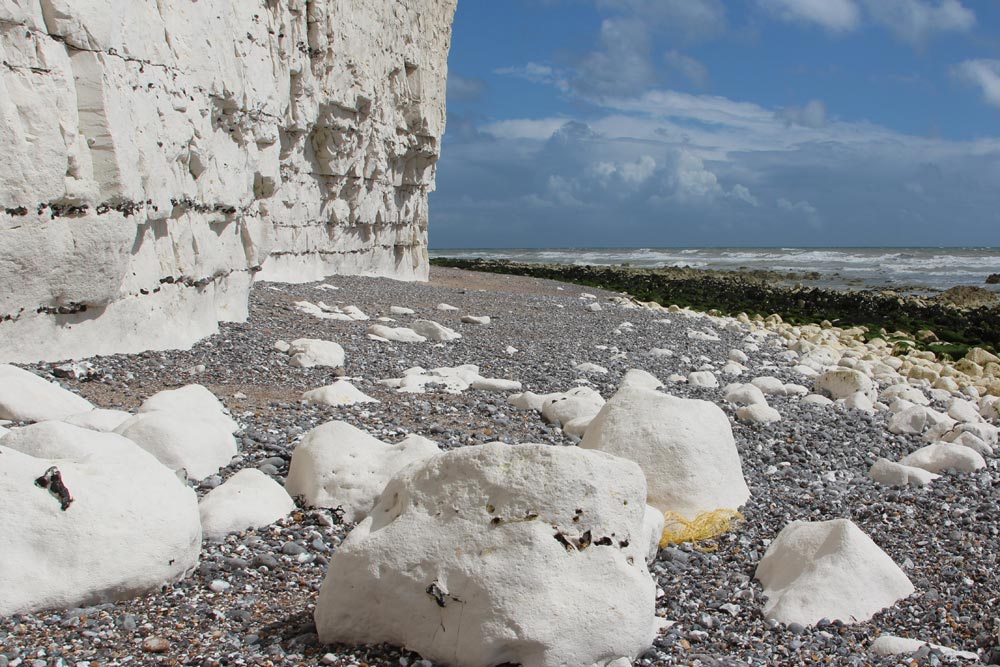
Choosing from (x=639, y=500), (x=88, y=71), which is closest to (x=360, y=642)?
(x=639, y=500)

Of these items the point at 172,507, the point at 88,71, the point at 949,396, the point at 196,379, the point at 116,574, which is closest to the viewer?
the point at 116,574

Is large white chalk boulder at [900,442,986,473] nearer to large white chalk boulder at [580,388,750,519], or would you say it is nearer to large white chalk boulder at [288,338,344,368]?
large white chalk boulder at [580,388,750,519]

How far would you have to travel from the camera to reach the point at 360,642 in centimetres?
315

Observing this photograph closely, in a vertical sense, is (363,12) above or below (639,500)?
above

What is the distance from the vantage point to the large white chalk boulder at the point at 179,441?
4.70 m

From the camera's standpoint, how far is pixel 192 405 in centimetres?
557

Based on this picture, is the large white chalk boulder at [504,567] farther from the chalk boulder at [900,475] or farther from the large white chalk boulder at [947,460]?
the large white chalk boulder at [947,460]

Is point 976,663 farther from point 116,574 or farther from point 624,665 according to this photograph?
point 116,574

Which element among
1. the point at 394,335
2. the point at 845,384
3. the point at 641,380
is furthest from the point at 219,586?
the point at 845,384

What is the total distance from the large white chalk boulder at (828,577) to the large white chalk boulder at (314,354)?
520 centimetres

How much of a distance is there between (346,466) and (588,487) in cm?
182

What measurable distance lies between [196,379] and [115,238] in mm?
1377

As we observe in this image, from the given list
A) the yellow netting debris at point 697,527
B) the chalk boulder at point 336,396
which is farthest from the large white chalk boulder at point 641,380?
the yellow netting debris at point 697,527

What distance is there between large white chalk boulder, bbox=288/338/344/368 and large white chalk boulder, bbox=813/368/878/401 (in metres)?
5.46
